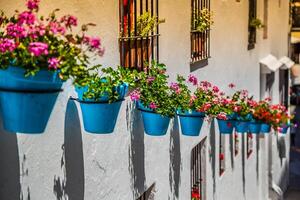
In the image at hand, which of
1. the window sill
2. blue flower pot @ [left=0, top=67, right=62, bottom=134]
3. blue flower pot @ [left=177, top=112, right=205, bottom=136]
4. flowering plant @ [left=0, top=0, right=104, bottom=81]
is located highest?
flowering plant @ [left=0, top=0, right=104, bottom=81]

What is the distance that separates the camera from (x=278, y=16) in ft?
63.0

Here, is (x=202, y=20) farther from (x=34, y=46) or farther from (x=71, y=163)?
(x=34, y=46)

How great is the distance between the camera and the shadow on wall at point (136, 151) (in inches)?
250

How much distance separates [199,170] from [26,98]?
22.4 feet

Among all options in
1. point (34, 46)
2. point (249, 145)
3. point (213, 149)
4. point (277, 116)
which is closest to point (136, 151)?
point (34, 46)

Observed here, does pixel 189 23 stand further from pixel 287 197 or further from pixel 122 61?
pixel 287 197

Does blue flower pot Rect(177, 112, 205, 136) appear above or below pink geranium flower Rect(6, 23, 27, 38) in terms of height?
below

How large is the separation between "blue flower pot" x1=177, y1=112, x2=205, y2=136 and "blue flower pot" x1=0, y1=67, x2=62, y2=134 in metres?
3.36

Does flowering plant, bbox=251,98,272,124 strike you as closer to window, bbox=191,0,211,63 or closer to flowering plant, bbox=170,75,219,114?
window, bbox=191,0,211,63

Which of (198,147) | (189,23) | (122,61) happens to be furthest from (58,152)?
(198,147)

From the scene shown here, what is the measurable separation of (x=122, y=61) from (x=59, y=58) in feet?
8.94

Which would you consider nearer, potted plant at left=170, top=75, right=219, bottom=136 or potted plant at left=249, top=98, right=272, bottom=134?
potted plant at left=170, top=75, right=219, bottom=136

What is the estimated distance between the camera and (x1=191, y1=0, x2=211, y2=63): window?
352 inches

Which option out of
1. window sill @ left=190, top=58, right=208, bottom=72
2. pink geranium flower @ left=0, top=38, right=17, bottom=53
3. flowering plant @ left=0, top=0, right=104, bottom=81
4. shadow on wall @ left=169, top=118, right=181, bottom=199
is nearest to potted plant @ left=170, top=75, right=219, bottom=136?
shadow on wall @ left=169, top=118, right=181, bottom=199
